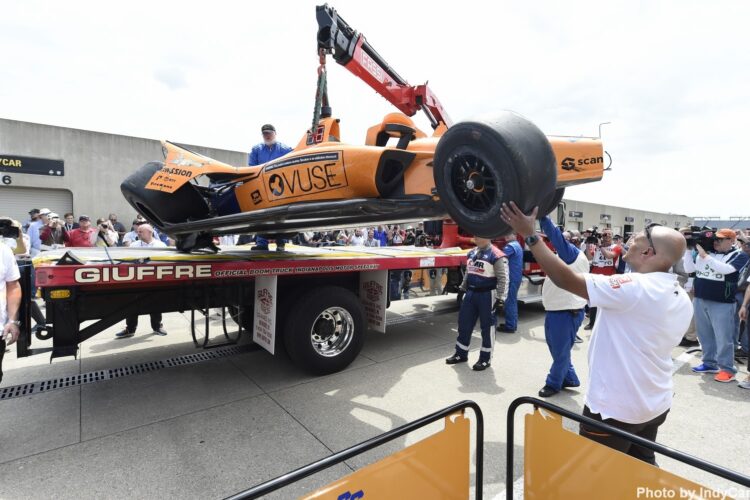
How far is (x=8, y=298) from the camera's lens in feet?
9.48

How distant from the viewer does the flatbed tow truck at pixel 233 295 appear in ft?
10.5

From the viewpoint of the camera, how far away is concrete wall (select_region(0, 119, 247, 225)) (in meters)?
14.7

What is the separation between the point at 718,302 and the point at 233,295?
5.63 meters

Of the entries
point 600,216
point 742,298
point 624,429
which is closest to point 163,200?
point 624,429

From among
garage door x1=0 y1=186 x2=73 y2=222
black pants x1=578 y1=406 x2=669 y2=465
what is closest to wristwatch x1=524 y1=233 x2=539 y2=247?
black pants x1=578 y1=406 x2=669 y2=465

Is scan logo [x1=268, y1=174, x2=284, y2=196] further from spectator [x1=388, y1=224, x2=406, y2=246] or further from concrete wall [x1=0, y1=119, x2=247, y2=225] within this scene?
concrete wall [x1=0, y1=119, x2=247, y2=225]

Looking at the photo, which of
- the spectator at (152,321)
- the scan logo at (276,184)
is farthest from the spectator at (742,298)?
the spectator at (152,321)

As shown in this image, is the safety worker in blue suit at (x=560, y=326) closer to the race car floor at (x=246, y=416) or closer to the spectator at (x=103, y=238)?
the race car floor at (x=246, y=416)

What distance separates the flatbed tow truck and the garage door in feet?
48.6

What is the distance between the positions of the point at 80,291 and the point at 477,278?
3988 millimetres

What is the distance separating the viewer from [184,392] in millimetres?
3926

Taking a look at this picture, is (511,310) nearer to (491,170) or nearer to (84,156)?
(491,170)

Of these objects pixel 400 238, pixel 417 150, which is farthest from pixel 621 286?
pixel 400 238

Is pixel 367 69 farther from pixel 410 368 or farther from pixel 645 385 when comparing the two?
pixel 645 385
